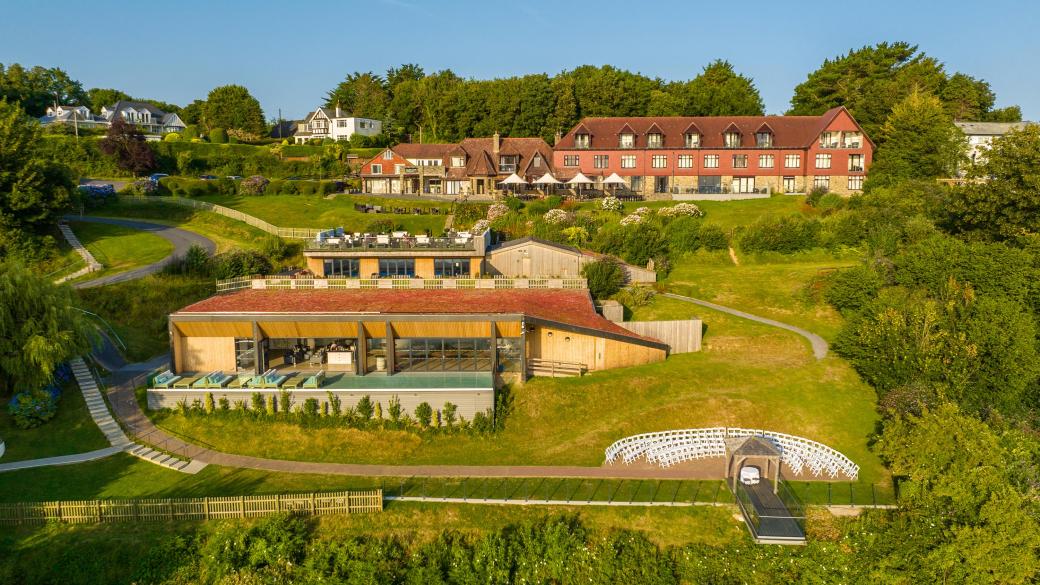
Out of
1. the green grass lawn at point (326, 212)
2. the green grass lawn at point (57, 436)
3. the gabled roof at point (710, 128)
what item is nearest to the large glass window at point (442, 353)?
the green grass lawn at point (57, 436)

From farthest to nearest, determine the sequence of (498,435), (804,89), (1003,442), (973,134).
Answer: (804,89) → (973,134) → (498,435) → (1003,442)

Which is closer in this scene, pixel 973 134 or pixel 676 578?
pixel 676 578

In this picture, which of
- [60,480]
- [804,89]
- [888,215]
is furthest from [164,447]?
[804,89]

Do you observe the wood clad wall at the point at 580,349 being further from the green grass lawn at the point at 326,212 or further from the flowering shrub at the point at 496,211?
the green grass lawn at the point at 326,212

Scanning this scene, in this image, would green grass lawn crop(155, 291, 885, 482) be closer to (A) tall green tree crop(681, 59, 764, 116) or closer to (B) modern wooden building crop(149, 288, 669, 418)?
(B) modern wooden building crop(149, 288, 669, 418)

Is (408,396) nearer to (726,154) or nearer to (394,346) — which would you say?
(394,346)

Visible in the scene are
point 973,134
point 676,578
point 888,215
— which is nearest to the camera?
point 676,578

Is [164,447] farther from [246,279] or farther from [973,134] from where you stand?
[973,134]
